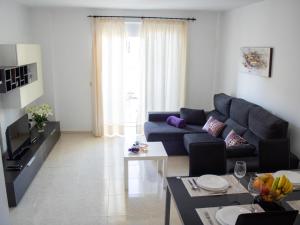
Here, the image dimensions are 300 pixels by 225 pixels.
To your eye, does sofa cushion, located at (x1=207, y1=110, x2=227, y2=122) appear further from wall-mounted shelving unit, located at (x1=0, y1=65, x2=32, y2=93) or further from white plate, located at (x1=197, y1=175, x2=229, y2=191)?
wall-mounted shelving unit, located at (x1=0, y1=65, x2=32, y2=93)

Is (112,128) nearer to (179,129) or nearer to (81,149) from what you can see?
(81,149)

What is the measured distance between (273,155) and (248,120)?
1561 mm

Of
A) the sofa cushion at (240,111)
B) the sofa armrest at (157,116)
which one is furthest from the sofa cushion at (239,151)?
the sofa armrest at (157,116)

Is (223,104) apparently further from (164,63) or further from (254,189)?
(254,189)

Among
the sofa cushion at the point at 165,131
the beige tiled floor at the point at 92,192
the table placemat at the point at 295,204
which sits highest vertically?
the table placemat at the point at 295,204

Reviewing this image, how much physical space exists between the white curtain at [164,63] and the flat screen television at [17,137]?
2.64 metres

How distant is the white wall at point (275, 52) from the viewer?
3.66 metres

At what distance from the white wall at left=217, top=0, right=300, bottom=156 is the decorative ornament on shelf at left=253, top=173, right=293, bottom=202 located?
6.56 ft

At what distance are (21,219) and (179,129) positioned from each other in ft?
9.67

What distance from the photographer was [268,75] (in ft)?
13.9

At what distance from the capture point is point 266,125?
3676mm

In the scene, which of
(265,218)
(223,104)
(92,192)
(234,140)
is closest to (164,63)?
(223,104)

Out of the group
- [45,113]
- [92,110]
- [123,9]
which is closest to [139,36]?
[123,9]

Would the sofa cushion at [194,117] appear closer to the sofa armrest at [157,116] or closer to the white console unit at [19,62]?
the sofa armrest at [157,116]
